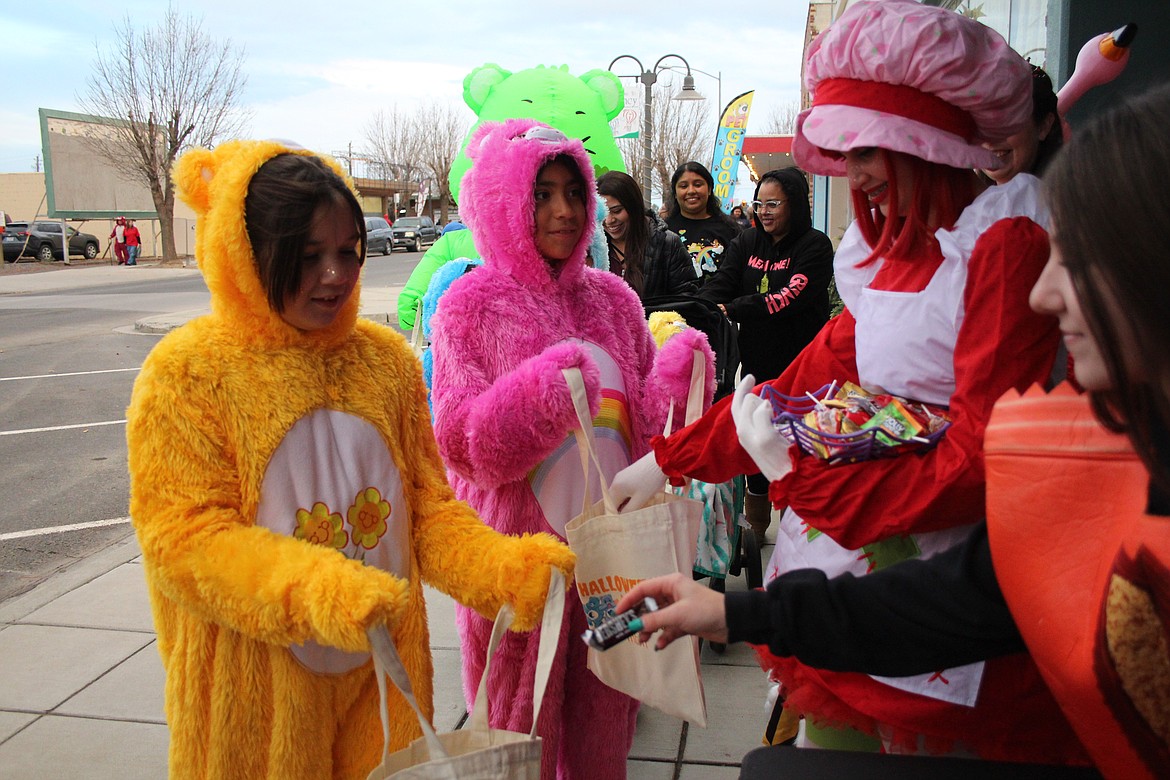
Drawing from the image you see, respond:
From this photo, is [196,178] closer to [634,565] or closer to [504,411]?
[504,411]

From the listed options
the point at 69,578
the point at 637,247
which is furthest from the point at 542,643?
the point at 69,578

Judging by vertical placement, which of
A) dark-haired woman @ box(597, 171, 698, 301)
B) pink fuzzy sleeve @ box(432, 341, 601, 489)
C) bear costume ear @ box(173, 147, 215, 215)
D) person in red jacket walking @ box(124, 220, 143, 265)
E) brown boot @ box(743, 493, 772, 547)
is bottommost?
brown boot @ box(743, 493, 772, 547)

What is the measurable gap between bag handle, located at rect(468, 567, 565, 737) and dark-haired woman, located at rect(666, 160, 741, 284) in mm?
4584

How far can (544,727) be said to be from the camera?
8.16 feet

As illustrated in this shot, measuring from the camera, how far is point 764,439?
1.72 metres

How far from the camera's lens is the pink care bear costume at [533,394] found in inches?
90.7

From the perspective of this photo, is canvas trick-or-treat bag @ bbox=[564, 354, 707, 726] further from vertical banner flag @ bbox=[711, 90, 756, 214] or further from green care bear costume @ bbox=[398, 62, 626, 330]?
vertical banner flag @ bbox=[711, 90, 756, 214]

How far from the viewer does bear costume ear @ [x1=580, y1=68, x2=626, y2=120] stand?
5.35 metres

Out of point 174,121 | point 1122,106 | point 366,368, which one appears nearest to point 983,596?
point 1122,106

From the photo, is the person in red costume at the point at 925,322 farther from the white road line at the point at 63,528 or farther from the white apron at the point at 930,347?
the white road line at the point at 63,528

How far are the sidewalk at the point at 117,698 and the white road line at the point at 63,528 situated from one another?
108 centimetres

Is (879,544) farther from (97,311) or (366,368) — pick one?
(97,311)

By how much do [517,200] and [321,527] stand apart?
1074 mm

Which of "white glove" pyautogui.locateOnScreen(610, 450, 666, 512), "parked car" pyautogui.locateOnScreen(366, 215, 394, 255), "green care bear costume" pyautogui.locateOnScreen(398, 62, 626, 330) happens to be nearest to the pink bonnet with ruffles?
"white glove" pyautogui.locateOnScreen(610, 450, 666, 512)
